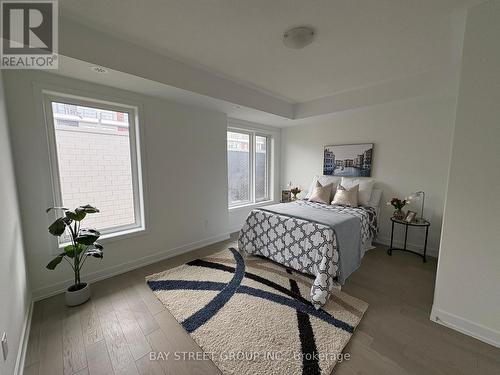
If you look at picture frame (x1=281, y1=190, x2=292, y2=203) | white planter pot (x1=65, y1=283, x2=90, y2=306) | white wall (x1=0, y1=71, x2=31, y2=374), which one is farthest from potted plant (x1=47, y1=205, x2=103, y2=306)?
picture frame (x1=281, y1=190, x2=292, y2=203)

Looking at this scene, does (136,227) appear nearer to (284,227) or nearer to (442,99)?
(284,227)

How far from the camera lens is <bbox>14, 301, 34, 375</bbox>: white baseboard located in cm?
130

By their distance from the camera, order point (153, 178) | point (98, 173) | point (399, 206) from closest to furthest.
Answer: point (98, 173) < point (153, 178) < point (399, 206)

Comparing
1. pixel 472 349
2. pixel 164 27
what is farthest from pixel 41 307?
pixel 472 349

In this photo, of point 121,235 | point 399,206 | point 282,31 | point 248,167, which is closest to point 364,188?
point 399,206

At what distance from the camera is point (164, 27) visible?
5.77ft

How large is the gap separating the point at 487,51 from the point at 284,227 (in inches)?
85.6

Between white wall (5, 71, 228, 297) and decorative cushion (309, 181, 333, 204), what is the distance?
1546 millimetres

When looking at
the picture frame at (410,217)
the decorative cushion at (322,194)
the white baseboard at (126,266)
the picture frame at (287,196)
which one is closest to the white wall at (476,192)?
the picture frame at (410,217)

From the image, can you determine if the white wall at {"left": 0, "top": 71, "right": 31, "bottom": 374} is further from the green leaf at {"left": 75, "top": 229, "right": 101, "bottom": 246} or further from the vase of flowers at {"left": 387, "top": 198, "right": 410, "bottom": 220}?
the vase of flowers at {"left": 387, "top": 198, "right": 410, "bottom": 220}

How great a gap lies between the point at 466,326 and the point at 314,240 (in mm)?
1277

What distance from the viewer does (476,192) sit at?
153 cm

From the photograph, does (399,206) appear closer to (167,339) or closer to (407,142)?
(407,142)

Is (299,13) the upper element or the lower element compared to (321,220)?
upper
